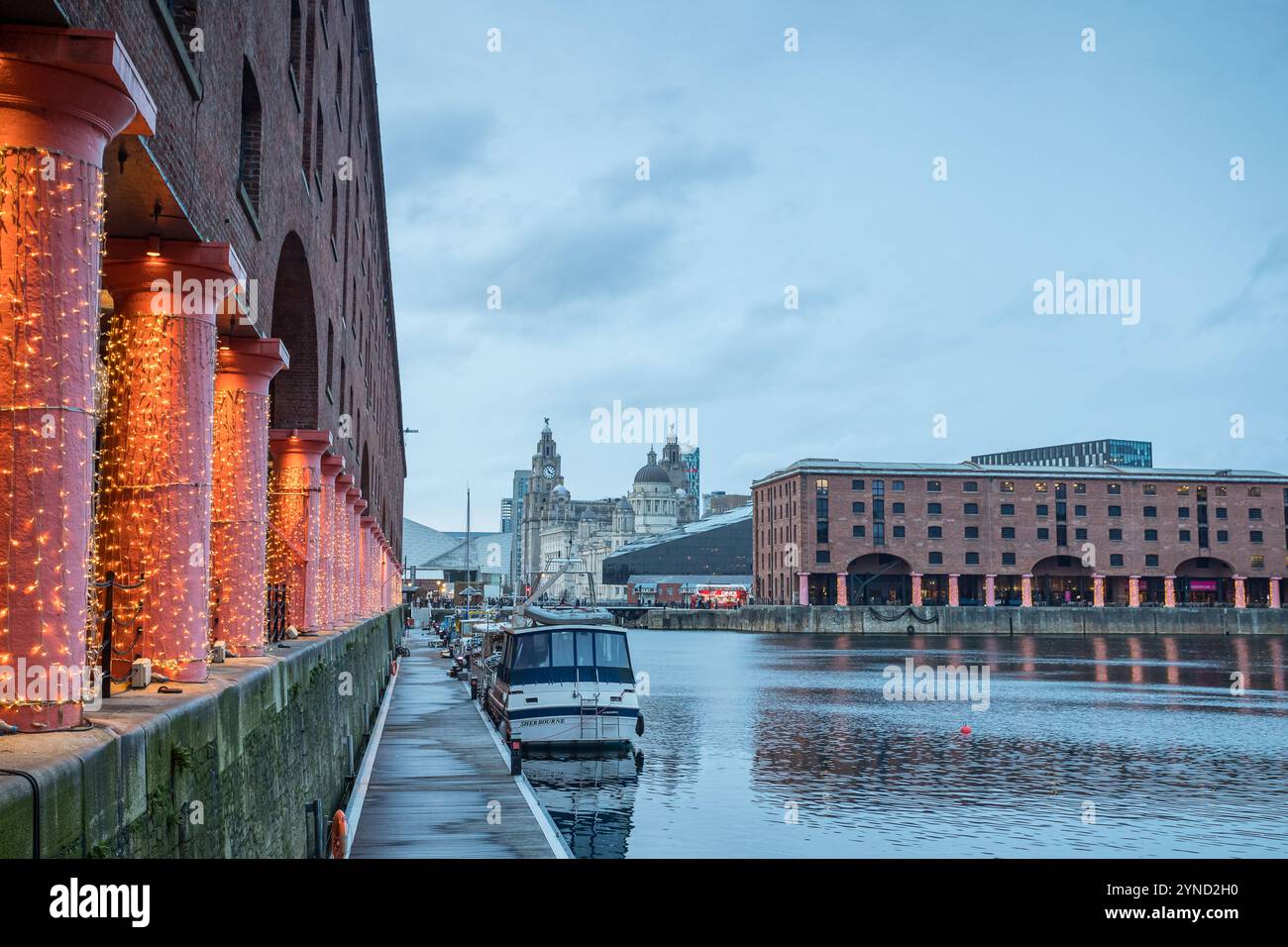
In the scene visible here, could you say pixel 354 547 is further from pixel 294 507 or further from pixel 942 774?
pixel 942 774

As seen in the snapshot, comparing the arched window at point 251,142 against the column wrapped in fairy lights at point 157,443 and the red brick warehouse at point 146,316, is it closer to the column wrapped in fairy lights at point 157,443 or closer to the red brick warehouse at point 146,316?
→ the red brick warehouse at point 146,316

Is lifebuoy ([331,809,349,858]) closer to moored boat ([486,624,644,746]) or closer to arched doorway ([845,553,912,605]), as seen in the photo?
moored boat ([486,624,644,746])

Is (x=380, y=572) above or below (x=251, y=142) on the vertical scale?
below

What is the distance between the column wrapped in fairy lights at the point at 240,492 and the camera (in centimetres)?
1652

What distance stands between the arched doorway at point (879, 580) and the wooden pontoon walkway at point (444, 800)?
108842mm

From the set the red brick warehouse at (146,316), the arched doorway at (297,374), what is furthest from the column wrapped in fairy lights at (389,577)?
the red brick warehouse at (146,316)

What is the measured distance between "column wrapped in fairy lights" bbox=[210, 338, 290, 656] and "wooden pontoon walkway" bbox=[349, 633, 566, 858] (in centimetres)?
417

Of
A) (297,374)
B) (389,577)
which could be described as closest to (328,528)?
(297,374)

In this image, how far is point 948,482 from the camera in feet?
463

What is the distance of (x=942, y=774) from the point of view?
120 ft

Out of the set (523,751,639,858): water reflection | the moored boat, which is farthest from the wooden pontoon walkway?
(523,751,639,858): water reflection

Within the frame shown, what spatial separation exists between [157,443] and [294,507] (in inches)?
523

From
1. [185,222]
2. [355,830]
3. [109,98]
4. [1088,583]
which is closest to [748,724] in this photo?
[355,830]
